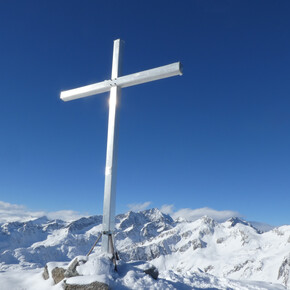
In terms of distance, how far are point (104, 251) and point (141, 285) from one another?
172 cm

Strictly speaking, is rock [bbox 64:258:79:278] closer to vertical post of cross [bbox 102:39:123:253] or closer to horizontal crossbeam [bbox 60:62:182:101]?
vertical post of cross [bbox 102:39:123:253]

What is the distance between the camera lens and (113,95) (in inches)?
454

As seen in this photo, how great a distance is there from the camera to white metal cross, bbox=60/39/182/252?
10320mm

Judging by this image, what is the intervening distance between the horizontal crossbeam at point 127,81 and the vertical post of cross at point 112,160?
288 mm

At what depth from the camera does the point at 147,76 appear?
10820 millimetres

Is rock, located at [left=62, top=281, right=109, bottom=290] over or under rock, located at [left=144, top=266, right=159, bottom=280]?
under

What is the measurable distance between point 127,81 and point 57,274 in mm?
7142

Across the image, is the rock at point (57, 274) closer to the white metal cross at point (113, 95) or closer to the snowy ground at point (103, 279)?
the snowy ground at point (103, 279)

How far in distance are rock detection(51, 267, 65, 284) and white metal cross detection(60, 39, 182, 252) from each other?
1.57 m

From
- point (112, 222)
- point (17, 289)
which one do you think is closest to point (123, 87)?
point (112, 222)

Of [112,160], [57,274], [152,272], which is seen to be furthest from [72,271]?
[112,160]

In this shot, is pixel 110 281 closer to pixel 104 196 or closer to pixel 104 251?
pixel 104 251

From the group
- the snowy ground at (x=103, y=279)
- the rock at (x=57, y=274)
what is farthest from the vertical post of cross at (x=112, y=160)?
the rock at (x=57, y=274)

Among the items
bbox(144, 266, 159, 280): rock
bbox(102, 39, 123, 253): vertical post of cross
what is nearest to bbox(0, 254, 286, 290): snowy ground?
bbox(144, 266, 159, 280): rock
